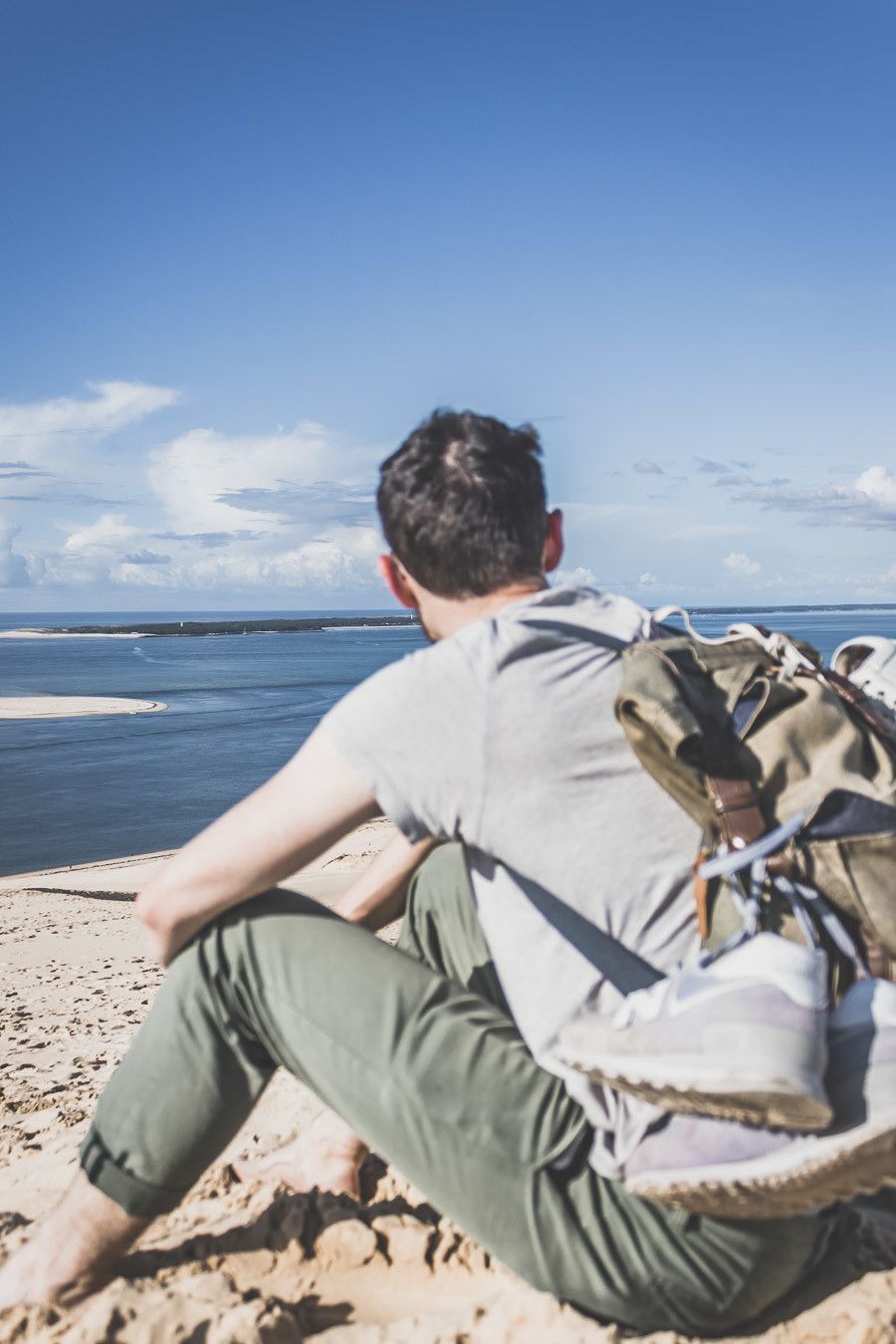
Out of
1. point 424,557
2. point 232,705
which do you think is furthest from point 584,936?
point 232,705

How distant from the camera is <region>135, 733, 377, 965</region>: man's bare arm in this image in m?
1.66

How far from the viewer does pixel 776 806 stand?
163 cm

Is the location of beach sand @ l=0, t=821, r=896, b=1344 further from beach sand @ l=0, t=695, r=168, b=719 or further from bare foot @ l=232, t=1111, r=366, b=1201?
beach sand @ l=0, t=695, r=168, b=719

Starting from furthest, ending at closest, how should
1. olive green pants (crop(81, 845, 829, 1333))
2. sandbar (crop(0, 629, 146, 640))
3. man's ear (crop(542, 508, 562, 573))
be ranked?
sandbar (crop(0, 629, 146, 640)) → man's ear (crop(542, 508, 562, 573)) → olive green pants (crop(81, 845, 829, 1333))

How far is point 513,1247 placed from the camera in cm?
175

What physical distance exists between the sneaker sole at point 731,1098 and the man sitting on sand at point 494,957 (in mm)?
50

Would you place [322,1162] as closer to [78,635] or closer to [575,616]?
[575,616]

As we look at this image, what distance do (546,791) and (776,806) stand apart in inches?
14.1

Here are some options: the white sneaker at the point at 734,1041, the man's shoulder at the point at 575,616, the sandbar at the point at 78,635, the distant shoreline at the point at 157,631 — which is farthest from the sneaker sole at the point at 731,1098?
the sandbar at the point at 78,635

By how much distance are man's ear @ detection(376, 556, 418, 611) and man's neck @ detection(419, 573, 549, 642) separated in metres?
0.04

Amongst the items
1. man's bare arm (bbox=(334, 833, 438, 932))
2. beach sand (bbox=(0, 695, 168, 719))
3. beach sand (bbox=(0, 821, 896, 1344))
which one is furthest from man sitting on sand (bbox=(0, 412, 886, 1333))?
beach sand (bbox=(0, 695, 168, 719))

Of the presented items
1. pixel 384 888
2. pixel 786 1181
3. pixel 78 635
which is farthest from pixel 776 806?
pixel 78 635

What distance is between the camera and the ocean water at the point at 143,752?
1455cm

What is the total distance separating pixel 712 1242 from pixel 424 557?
1.23 meters
